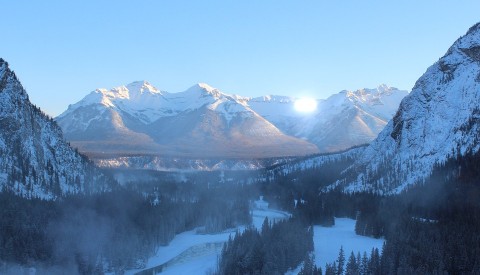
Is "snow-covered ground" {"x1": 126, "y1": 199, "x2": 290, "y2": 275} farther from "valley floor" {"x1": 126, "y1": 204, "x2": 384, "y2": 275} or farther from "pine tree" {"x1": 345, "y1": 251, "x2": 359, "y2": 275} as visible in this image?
"pine tree" {"x1": 345, "y1": 251, "x2": 359, "y2": 275}

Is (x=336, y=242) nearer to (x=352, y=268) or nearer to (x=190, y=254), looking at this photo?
(x=352, y=268)

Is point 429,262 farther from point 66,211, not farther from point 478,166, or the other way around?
point 66,211

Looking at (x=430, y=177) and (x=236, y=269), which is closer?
(x=236, y=269)

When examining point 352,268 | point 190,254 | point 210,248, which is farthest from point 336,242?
point 190,254

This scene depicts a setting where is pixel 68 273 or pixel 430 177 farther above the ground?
pixel 430 177

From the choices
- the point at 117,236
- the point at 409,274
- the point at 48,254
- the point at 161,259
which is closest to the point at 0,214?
the point at 48,254

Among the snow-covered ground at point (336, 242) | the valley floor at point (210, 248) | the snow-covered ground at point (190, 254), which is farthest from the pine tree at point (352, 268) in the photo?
the snow-covered ground at point (190, 254)

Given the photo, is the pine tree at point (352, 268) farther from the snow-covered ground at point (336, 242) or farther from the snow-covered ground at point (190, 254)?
the snow-covered ground at point (190, 254)
